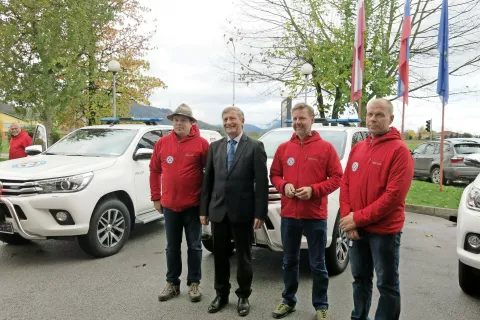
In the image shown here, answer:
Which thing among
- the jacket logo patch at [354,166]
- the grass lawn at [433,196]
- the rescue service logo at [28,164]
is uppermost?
the jacket logo patch at [354,166]

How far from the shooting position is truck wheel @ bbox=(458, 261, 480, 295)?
4.05m

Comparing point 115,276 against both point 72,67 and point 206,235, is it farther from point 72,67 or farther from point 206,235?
point 72,67

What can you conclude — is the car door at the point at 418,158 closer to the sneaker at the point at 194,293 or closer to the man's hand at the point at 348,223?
the sneaker at the point at 194,293

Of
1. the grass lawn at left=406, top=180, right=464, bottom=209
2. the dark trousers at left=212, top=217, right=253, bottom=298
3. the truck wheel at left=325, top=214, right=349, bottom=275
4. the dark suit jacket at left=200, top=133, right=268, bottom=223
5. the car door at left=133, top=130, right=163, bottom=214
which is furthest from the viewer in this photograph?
the grass lawn at left=406, top=180, right=464, bottom=209

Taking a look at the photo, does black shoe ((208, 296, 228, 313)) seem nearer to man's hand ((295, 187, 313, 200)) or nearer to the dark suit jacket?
the dark suit jacket

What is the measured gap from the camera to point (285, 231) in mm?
3584

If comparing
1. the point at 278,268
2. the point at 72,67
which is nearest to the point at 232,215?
the point at 278,268

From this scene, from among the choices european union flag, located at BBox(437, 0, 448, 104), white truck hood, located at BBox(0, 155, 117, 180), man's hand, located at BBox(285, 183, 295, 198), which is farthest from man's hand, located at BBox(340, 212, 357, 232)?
european union flag, located at BBox(437, 0, 448, 104)

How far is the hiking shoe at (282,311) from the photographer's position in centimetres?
359

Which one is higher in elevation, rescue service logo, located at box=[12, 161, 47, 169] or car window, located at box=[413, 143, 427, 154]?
rescue service logo, located at box=[12, 161, 47, 169]

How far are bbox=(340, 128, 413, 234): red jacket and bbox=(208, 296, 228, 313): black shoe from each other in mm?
1592

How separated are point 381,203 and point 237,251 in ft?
4.83

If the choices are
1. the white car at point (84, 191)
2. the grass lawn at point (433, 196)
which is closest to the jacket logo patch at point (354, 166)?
the white car at point (84, 191)

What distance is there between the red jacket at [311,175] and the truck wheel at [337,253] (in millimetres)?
1082
